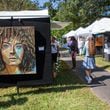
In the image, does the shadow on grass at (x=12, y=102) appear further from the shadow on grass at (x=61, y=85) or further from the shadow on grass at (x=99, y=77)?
the shadow on grass at (x=99, y=77)

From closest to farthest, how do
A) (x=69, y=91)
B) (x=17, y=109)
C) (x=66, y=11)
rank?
(x=17, y=109), (x=69, y=91), (x=66, y=11)

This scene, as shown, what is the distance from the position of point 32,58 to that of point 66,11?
32078 millimetres

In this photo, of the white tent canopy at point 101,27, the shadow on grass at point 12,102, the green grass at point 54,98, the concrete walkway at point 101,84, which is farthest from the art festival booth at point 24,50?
the white tent canopy at point 101,27

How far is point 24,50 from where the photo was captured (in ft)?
43.8

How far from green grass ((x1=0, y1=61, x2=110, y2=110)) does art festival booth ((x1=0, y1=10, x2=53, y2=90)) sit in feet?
1.55

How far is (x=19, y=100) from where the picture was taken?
39.6 ft

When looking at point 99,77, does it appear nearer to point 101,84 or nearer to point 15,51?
point 101,84

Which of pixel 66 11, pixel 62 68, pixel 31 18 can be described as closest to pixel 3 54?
pixel 31 18

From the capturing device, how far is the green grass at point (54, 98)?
11031 millimetres

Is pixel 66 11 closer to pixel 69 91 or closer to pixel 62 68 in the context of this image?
pixel 62 68

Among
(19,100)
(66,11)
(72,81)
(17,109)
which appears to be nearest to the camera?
(17,109)

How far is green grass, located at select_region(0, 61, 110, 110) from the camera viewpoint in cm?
1103

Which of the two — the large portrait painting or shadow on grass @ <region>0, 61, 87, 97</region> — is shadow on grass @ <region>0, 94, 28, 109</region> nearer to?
shadow on grass @ <region>0, 61, 87, 97</region>

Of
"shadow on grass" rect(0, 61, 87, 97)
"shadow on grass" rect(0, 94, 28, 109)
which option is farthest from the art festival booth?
"shadow on grass" rect(0, 94, 28, 109)
